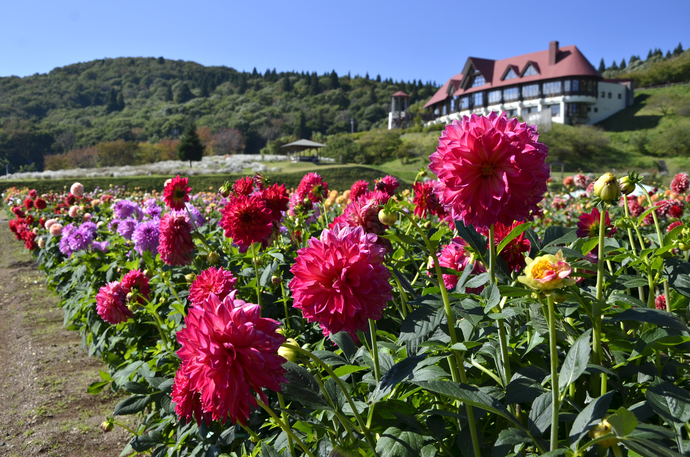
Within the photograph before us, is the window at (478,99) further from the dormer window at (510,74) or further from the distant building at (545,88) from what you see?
the dormer window at (510,74)

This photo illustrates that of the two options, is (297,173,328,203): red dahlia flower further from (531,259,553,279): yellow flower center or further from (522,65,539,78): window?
(522,65,539,78): window

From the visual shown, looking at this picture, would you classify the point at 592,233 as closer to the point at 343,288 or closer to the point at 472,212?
the point at 472,212

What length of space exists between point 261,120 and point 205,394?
6398cm

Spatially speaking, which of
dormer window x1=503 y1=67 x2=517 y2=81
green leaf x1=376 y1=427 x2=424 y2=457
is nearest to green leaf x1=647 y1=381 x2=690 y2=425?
green leaf x1=376 y1=427 x2=424 y2=457

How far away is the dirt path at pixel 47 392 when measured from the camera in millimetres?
2279

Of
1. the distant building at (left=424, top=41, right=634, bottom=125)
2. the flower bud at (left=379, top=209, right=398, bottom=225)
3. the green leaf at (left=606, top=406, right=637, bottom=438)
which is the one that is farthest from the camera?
the distant building at (left=424, top=41, right=634, bottom=125)

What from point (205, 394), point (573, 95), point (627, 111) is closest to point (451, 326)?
Result: point (205, 394)

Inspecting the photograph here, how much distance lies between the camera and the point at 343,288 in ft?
2.61

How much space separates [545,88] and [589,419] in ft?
141

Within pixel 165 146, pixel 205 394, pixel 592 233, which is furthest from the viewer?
pixel 165 146

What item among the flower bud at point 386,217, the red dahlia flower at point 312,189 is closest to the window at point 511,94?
the red dahlia flower at point 312,189

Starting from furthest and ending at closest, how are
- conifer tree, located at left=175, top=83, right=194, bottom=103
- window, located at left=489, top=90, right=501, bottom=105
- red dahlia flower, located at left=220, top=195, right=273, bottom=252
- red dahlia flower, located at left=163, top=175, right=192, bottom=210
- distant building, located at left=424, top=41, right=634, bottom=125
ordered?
conifer tree, located at left=175, top=83, right=194, bottom=103
window, located at left=489, top=90, right=501, bottom=105
distant building, located at left=424, top=41, right=634, bottom=125
red dahlia flower, located at left=163, top=175, right=192, bottom=210
red dahlia flower, located at left=220, top=195, right=273, bottom=252

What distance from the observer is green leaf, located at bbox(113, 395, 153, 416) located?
1602 millimetres

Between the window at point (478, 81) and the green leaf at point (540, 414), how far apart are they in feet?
145
